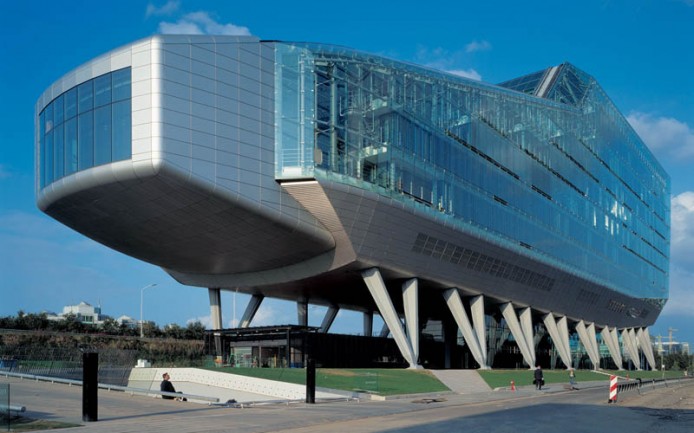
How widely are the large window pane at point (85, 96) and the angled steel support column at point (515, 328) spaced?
4868cm

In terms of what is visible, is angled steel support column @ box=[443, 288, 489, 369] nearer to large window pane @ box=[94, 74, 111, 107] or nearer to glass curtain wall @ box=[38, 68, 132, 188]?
glass curtain wall @ box=[38, 68, 132, 188]

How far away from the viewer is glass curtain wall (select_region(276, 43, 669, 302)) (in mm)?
49031

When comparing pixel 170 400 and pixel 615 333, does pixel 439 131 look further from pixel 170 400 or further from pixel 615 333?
pixel 615 333

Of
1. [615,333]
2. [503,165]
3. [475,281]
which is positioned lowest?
[615,333]

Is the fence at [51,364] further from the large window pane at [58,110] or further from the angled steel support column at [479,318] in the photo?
the angled steel support column at [479,318]

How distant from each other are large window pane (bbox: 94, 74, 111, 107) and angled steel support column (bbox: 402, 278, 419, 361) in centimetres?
2830

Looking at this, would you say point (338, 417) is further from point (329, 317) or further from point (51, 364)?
point (329, 317)

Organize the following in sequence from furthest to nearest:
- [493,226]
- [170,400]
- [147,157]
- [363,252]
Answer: [493,226] < [363,252] < [147,157] < [170,400]

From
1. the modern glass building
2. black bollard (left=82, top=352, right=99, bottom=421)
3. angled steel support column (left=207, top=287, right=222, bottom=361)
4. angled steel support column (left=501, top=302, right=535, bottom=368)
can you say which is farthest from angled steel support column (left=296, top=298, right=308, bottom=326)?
black bollard (left=82, top=352, right=99, bottom=421)

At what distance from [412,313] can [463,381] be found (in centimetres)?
795

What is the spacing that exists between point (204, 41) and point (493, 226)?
34042 millimetres

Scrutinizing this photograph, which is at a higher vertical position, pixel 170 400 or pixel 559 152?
pixel 559 152

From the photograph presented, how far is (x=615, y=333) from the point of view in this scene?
A: 11262cm

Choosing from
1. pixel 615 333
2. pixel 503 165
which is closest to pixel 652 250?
pixel 615 333
